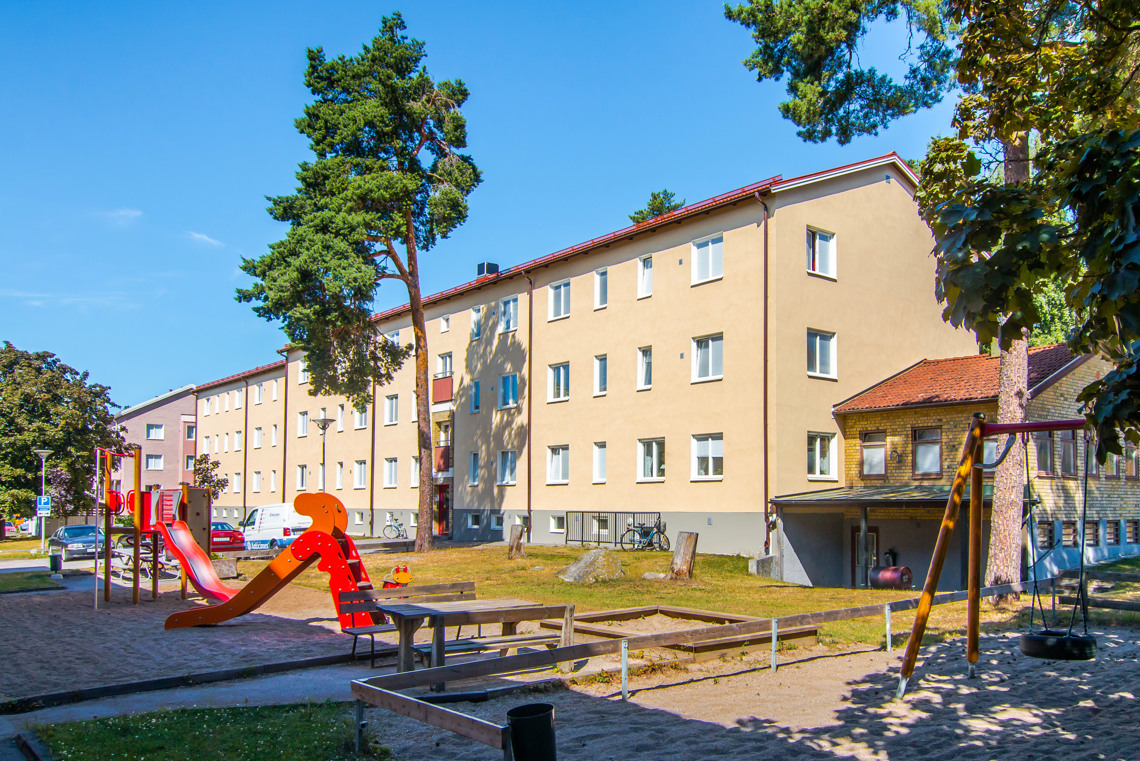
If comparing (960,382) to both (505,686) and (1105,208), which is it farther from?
(1105,208)

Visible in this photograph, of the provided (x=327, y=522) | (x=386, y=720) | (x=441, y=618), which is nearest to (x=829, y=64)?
(x=327, y=522)

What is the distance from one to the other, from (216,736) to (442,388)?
111 feet

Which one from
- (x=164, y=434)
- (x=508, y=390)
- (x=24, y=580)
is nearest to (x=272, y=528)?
(x=508, y=390)

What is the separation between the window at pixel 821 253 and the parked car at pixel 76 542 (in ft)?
90.1

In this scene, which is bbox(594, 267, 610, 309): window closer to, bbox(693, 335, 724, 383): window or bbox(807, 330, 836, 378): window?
bbox(693, 335, 724, 383): window

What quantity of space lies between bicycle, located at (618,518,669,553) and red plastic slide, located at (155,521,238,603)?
13436 mm

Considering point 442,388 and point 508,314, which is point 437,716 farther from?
point 442,388

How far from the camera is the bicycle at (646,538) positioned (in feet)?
91.4

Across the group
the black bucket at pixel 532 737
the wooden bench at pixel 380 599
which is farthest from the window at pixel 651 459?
the black bucket at pixel 532 737

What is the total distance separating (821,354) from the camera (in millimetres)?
27484

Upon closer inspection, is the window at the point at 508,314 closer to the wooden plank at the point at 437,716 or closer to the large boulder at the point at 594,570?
the large boulder at the point at 594,570

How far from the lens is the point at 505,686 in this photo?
9250 millimetres

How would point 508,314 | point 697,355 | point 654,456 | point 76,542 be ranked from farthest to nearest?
1. point 508,314
2. point 76,542
3. point 654,456
4. point 697,355

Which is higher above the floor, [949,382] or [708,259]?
[708,259]
